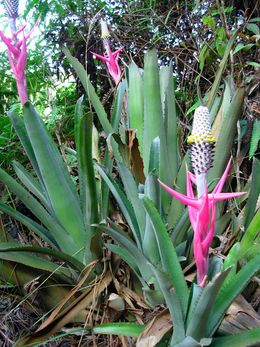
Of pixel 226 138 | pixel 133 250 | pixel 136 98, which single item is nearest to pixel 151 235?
pixel 133 250

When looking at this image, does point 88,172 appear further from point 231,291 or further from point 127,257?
point 231,291

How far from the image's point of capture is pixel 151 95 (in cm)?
140

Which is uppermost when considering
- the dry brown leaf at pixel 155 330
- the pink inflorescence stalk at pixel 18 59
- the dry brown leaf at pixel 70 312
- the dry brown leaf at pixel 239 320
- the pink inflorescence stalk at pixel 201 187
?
the pink inflorescence stalk at pixel 18 59

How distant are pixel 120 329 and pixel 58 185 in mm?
470

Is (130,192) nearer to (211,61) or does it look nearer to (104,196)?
(104,196)

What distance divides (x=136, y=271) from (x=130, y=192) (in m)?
0.22

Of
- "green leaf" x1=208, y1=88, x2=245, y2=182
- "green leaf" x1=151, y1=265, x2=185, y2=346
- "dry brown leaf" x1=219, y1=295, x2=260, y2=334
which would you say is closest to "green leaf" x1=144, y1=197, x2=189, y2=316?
"green leaf" x1=151, y1=265, x2=185, y2=346

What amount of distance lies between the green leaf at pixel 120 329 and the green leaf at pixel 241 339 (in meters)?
0.18

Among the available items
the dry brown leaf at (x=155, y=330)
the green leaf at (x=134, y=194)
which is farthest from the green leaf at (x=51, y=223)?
the dry brown leaf at (x=155, y=330)

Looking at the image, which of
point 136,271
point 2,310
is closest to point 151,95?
point 136,271

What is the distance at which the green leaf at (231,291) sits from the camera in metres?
0.90

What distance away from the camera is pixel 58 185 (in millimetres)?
1305

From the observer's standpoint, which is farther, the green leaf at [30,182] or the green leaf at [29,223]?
the green leaf at [30,182]

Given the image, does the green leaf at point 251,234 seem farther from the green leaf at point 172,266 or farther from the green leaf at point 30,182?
the green leaf at point 30,182
